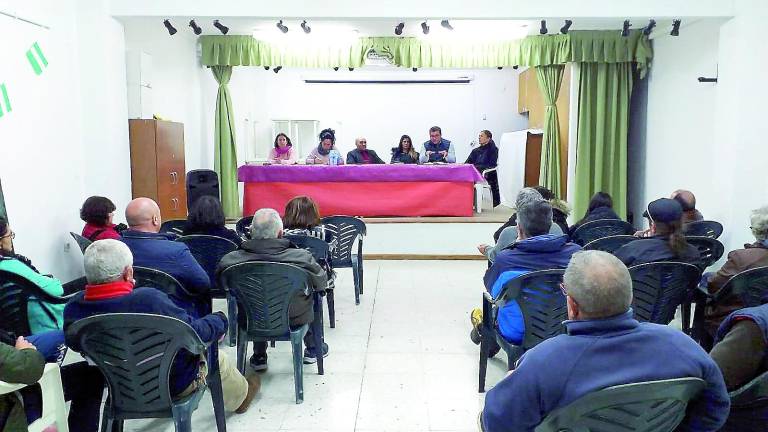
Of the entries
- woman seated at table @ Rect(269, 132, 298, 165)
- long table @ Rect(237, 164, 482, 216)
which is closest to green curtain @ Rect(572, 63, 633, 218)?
long table @ Rect(237, 164, 482, 216)

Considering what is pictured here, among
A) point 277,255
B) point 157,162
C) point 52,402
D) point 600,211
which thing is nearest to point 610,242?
point 600,211

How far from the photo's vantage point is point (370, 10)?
5.02 meters

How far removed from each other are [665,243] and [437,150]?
17.8 feet

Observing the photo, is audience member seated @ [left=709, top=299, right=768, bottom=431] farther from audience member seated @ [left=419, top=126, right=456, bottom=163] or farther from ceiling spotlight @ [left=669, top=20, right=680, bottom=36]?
audience member seated @ [left=419, top=126, right=456, bottom=163]

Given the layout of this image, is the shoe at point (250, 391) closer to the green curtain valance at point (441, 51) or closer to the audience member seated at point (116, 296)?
the audience member seated at point (116, 296)

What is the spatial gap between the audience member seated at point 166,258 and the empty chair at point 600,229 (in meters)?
2.75

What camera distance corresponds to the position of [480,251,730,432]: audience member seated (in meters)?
1.34

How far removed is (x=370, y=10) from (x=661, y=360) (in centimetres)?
429

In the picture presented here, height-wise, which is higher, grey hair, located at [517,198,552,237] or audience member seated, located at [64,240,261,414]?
grey hair, located at [517,198,552,237]

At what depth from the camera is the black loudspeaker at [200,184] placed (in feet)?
20.9

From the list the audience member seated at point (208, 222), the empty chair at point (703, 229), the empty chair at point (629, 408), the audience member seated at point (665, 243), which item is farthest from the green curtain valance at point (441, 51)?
the empty chair at point (629, 408)

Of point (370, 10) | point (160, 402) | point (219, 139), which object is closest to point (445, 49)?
Answer: point (370, 10)

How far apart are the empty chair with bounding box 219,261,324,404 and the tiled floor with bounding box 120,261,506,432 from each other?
0.20 metres

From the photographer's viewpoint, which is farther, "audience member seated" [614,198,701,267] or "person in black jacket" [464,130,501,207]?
"person in black jacket" [464,130,501,207]
